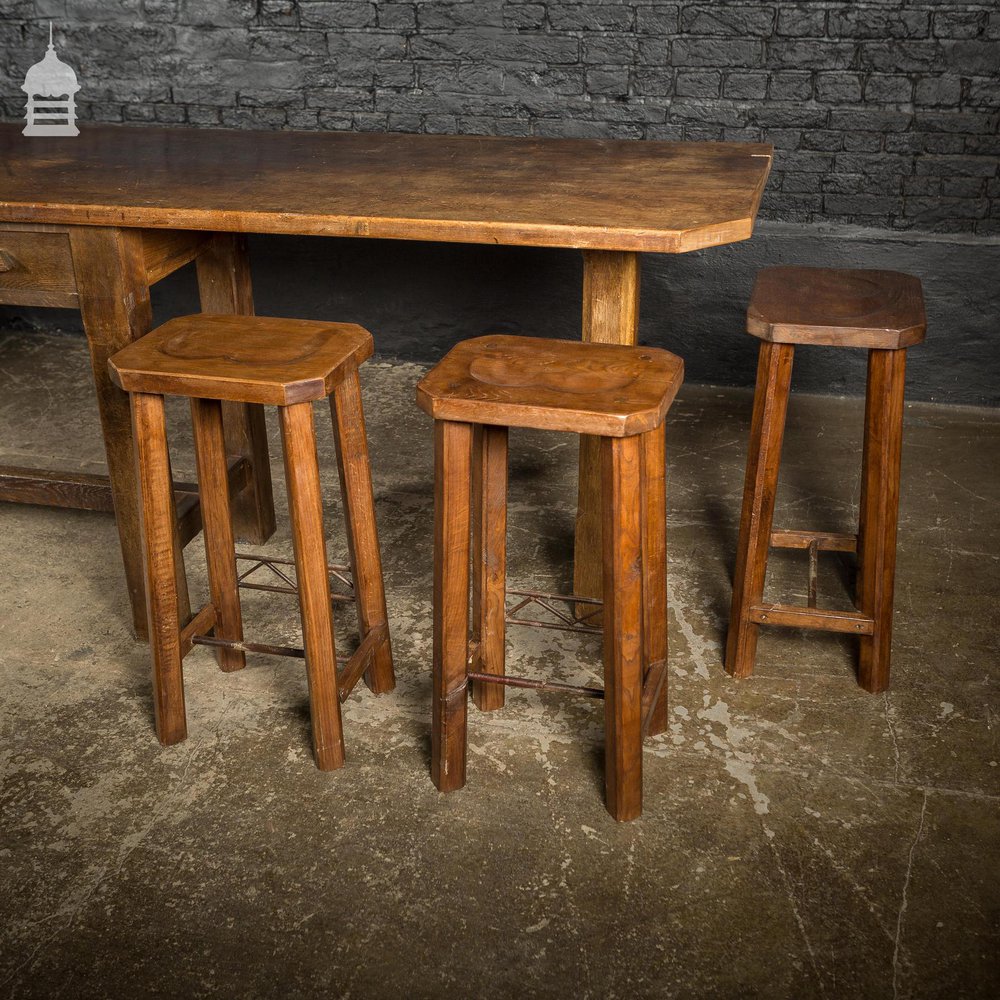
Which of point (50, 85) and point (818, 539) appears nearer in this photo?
point (818, 539)

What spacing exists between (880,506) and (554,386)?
2.99 feet

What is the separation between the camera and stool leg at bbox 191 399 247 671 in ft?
7.93

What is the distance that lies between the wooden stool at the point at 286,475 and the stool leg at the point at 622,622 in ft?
1.83

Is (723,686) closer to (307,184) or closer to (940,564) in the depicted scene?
(940,564)

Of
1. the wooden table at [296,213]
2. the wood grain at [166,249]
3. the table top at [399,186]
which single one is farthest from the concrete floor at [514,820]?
the table top at [399,186]

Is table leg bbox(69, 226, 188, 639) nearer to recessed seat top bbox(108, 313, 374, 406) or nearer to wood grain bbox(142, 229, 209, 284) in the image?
wood grain bbox(142, 229, 209, 284)

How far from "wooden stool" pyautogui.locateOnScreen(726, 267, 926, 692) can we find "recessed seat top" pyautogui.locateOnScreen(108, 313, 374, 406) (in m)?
0.87

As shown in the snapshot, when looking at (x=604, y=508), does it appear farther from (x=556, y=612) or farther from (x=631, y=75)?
(x=631, y=75)

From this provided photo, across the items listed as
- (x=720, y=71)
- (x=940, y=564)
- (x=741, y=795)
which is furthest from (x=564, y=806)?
(x=720, y=71)

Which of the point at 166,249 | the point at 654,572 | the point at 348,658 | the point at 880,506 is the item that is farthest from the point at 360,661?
the point at 880,506

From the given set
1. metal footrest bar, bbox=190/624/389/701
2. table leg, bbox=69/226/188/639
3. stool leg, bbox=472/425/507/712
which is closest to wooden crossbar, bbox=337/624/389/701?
metal footrest bar, bbox=190/624/389/701

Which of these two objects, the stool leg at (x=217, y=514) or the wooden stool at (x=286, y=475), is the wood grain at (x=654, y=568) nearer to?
the wooden stool at (x=286, y=475)

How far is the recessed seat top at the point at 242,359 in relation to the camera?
204 centimetres

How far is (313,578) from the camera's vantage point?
2158mm
